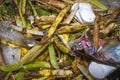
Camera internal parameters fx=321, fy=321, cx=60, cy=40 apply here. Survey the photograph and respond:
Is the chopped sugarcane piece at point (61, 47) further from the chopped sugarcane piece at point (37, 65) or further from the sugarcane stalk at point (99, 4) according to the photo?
the sugarcane stalk at point (99, 4)

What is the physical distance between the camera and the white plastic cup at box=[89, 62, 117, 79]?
9.50 feet

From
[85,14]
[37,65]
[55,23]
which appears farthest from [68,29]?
[37,65]

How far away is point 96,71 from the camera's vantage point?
2.93m

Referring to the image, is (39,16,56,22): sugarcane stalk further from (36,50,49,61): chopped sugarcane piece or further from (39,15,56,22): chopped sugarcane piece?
(36,50,49,61): chopped sugarcane piece

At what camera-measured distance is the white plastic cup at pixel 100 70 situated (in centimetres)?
290

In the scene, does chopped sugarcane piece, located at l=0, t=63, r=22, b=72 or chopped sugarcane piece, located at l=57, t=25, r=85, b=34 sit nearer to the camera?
chopped sugarcane piece, located at l=0, t=63, r=22, b=72

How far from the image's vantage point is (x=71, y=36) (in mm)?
3160

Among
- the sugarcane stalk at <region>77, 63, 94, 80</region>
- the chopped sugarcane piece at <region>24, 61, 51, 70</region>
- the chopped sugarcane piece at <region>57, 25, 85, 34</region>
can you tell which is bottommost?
the sugarcane stalk at <region>77, 63, 94, 80</region>

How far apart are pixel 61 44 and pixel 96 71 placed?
0.43 meters

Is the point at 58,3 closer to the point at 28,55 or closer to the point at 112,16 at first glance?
the point at 112,16

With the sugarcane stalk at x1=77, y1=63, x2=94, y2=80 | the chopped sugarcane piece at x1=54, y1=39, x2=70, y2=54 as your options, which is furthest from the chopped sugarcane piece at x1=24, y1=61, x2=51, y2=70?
the sugarcane stalk at x1=77, y1=63, x2=94, y2=80

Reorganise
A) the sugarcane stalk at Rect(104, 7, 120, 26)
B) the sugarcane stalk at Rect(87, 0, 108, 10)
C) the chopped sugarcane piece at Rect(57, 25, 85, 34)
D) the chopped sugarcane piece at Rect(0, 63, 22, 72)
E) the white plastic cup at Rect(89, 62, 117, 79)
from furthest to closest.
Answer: the sugarcane stalk at Rect(87, 0, 108, 10) → the sugarcane stalk at Rect(104, 7, 120, 26) → the chopped sugarcane piece at Rect(57, 25, 85, 34) → the chopped sugarcane piece at Rect(0, 63, 22, 72) → the white plastic cup at Rect(89, 62, 117, 79)

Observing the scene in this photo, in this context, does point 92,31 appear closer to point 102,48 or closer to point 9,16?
point 102,48

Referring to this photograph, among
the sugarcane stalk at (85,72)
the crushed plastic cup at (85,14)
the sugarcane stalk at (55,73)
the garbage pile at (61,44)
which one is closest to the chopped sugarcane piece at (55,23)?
the garbage pile at (61,44)
